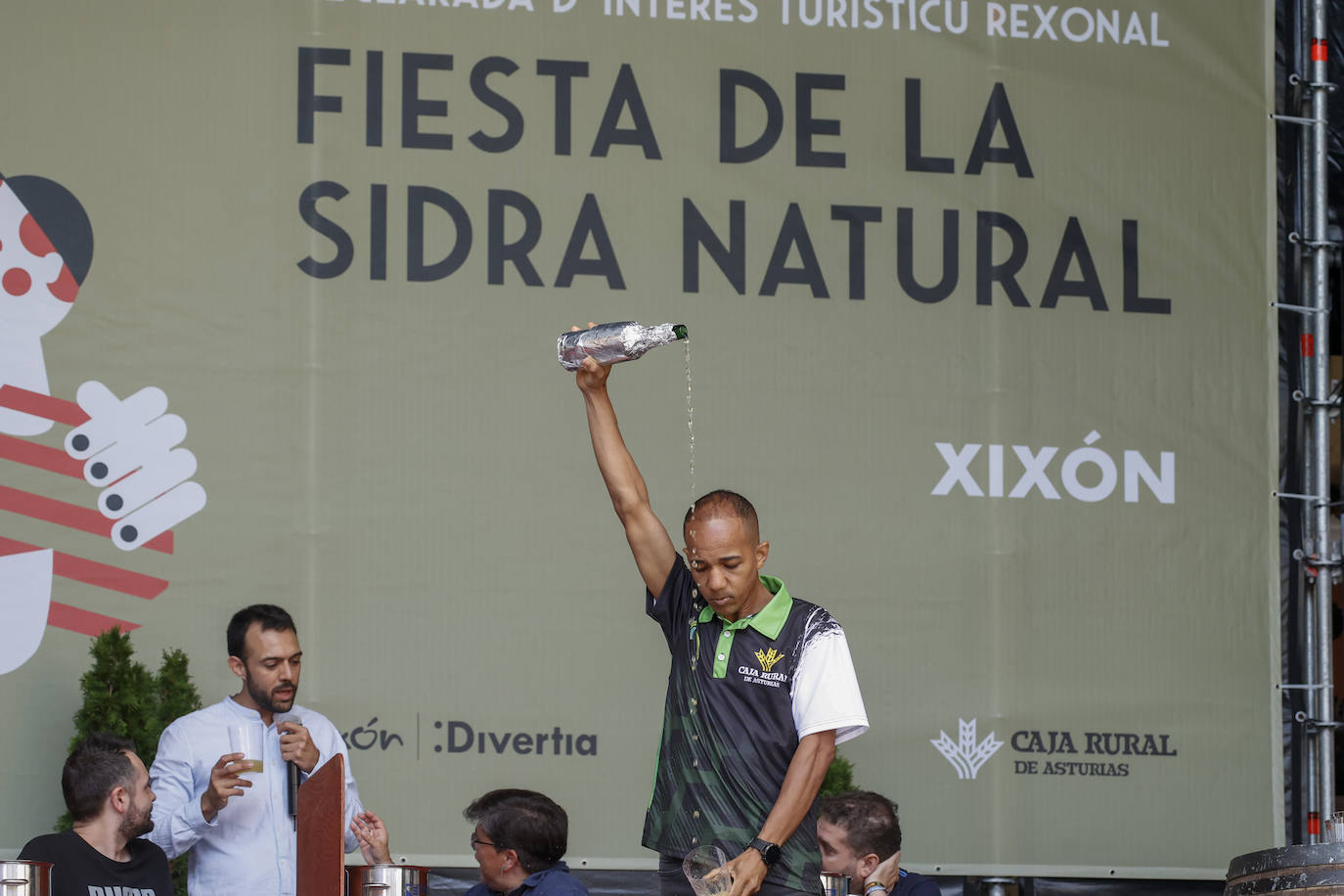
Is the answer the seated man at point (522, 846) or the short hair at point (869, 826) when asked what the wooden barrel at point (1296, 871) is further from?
the seated man at point (522, 846)

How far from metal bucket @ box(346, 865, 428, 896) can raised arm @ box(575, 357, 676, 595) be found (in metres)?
0.92

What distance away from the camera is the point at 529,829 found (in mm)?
4215

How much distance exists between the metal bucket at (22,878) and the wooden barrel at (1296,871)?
96.2 inches

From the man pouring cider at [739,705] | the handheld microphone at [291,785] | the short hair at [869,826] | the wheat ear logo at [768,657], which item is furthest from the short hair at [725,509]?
the handheld microphone at [291,785]

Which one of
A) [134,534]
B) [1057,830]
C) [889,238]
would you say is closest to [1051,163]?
[889,238]

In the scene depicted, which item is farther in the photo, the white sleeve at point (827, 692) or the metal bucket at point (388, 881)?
the white sleeve at point (827, 692)

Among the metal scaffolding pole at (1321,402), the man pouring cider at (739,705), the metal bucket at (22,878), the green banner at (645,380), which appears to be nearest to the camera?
the metal bucket at (22,878)

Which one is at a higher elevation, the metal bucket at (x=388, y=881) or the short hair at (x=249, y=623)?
the short hair at (x=249, y=623)

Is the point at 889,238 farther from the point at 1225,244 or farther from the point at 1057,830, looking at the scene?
the point at 1057,830

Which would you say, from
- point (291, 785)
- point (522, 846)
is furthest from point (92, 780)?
point (522, 846)

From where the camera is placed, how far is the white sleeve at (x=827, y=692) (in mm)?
3691

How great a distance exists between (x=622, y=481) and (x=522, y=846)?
0.94 meters

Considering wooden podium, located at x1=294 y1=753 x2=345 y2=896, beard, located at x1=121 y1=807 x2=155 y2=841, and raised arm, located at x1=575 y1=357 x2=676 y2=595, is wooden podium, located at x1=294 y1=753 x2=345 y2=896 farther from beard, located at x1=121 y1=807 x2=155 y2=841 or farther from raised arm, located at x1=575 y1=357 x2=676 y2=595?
beard, located at x1=121 y1=807 x2=155 y2=841

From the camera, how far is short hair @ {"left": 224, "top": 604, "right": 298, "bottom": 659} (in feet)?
16.5
